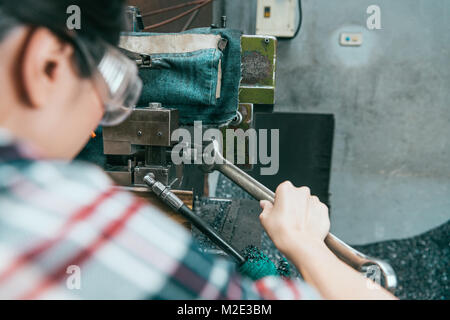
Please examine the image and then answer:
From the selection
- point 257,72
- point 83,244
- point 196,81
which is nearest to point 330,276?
point 83,244

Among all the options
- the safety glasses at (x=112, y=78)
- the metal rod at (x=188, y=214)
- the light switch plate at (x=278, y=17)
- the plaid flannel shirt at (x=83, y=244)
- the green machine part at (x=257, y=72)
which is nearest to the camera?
the plaid flannel shirt at (x=83, y=244)

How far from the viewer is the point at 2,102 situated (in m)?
0.32

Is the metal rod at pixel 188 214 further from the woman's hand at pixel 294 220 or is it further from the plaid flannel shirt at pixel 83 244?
the plaid flannel shirt at pixel 83 244

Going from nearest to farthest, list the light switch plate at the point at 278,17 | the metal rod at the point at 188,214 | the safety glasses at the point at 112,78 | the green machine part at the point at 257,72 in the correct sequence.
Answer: the safety glasses at the point at 112,78
the metal rod at the point at 188,214
the green machine part at the point at 257,72
the light switch plate at the point at 278,17

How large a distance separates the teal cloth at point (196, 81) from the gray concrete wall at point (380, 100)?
132 centimetres

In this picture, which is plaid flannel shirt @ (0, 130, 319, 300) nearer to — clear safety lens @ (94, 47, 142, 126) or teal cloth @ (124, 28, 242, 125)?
clear safety lens @ (94, 47, 142, 126)

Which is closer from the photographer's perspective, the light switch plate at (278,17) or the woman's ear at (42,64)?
the woman's ear at (42,64)

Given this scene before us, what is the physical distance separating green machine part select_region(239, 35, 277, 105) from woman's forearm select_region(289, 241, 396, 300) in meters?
0.75

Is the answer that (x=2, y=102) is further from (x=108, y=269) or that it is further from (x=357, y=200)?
(x=357, y=200)

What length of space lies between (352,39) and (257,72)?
1311 millimetres

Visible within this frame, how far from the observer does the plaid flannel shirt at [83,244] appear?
0.93ft

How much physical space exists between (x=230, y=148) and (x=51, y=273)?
904mm

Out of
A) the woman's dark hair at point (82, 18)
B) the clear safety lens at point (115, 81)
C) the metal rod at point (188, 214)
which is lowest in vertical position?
the metal rod at point (188, 214)

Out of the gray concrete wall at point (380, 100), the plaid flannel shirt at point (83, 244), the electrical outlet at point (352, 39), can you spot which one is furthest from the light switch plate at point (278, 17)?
the plaid flannel shirt at point (83, 244)
